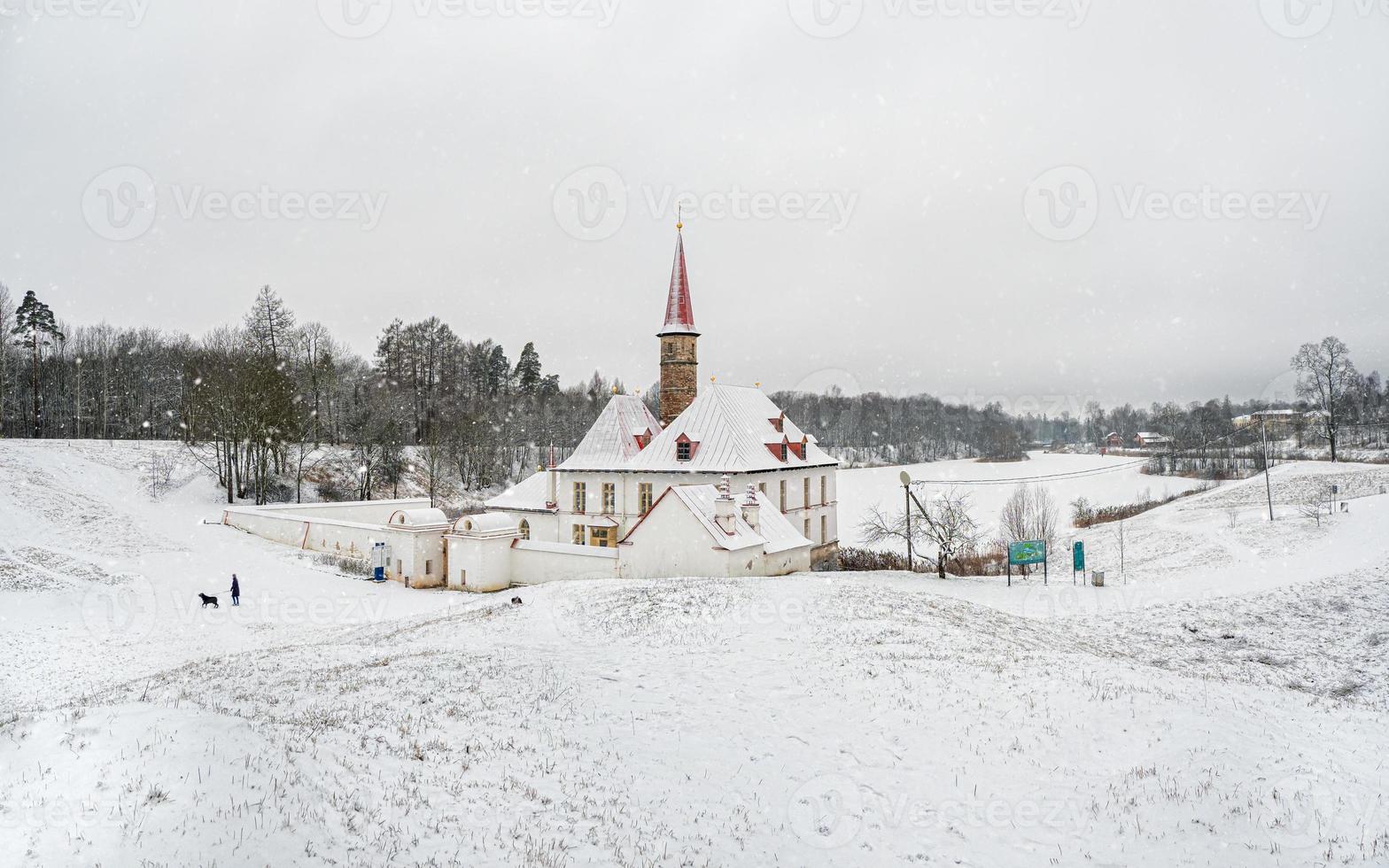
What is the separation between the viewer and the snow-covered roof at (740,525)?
2516 centimetres

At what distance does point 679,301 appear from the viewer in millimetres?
40375

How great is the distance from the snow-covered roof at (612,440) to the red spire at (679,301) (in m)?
5.35

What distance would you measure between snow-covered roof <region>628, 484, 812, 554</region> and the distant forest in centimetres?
1338

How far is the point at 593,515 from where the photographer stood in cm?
3669

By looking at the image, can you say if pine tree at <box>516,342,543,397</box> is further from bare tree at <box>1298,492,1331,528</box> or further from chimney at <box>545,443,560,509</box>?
bare tree at <box>1298,492,1331,528</box>

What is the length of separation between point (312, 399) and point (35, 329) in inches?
895

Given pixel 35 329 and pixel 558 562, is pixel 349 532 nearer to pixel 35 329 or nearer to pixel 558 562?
pixel 558 562

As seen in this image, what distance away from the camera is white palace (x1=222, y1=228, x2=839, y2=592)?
85.3 ft

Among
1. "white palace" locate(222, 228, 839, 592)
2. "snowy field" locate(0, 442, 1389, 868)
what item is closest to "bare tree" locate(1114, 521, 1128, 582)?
"snowy field" locate(0, 442, 1389, 868)

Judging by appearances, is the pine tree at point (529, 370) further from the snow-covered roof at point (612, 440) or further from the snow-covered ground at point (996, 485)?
the snow-covered roof at point (612, 440)

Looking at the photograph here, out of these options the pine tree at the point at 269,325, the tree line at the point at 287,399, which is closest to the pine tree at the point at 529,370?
the tree line at the point at 287,399

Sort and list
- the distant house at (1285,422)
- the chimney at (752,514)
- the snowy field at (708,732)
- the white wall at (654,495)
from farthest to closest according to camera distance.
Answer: the distant house at (1285,422)
the white wall at (654,495)
the chimney at (752,514)
the snowy field at (708,732)

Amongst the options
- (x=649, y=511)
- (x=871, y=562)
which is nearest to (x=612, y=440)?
(x=649, y=511)

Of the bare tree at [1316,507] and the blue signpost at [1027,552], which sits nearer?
the blue signpost at [1027,552]
